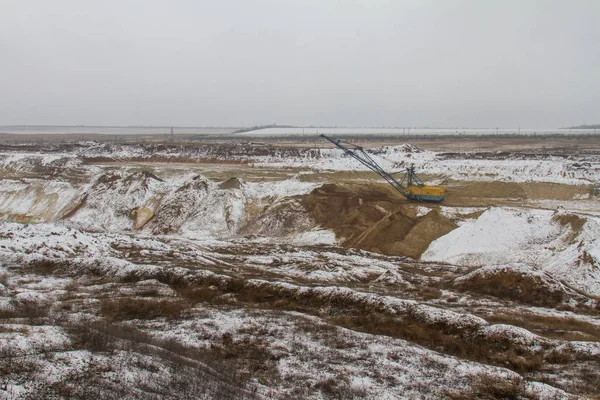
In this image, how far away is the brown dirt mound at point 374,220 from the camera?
2695 cm

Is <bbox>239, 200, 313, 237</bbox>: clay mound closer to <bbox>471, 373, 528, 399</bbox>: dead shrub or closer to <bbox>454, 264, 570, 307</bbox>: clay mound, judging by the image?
<bbox>454, 264, 570, 307</bbox>: clay mound

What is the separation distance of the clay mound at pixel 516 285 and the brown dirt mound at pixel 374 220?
6984 millimetres

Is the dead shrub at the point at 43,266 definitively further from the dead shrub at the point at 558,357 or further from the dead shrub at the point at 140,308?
the dead shrub at the point at 558,357

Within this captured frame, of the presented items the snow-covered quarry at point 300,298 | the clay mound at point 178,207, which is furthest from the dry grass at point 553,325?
the clay mound at point 178,207

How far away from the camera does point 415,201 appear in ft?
119

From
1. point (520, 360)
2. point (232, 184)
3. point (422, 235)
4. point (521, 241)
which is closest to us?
point (520, 360)

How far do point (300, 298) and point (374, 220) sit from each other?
53.7ft

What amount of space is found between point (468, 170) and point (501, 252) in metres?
30.6

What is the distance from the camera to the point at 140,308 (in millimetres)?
14141

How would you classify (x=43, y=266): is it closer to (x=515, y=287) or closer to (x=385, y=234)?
(x=385, y=234)

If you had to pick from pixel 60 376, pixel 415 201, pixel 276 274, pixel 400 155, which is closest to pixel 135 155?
pixel 400 155

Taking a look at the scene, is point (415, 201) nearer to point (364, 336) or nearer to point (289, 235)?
point (289, 235)

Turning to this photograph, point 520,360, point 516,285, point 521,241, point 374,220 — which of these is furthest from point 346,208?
point 520,360

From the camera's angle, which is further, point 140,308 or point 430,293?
point 430,293
